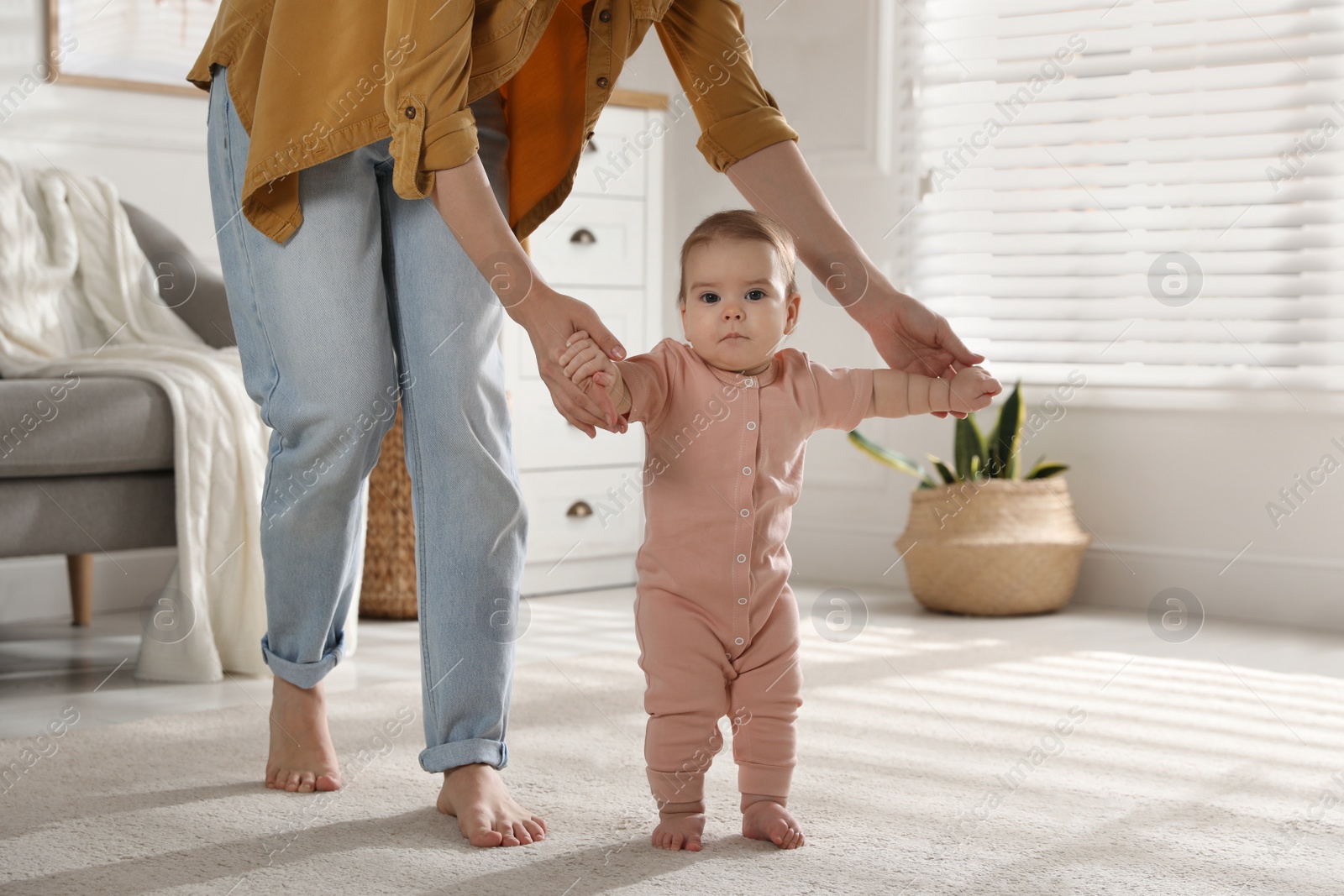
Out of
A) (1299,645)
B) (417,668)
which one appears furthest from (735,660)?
(1299,645)

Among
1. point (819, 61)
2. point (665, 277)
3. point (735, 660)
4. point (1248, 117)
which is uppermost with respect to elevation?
point (819, 61)

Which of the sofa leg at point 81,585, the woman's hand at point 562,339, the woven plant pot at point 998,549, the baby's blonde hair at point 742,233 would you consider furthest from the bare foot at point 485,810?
the woven plant pot at point 998,549

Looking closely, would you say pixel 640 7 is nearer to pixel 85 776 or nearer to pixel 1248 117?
pixel 85 776

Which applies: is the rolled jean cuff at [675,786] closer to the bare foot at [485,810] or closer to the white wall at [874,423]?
the bare foot at [485,810]

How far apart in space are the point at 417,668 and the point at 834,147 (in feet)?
6.60

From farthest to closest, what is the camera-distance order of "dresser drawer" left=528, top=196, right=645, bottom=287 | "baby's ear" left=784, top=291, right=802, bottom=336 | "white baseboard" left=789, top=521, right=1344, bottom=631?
"dresser drawer" left=528, top=196, right=645, bottom=287 → "white baseboard" left=789, top=521, right=1344, bottom=631 → "baby's ear" left=784, top=291, right=802, bottom=336

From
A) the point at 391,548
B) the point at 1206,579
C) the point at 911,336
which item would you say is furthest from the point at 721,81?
the point at 1206,579

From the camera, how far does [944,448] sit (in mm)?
3551

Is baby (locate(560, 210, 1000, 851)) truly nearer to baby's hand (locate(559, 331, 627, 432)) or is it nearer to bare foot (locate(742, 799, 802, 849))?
bare foot (locate(742, 799, 802, 849))

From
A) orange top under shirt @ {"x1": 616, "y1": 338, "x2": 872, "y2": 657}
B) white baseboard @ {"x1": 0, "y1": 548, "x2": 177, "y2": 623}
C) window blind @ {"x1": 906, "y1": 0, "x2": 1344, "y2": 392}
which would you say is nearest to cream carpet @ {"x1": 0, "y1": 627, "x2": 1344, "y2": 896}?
orange top under shirt @ {"x1": 616, "y1": 338, "x2": 872, "y2": 657}

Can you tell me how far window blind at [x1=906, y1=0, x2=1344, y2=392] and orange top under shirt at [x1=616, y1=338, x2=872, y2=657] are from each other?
201cm

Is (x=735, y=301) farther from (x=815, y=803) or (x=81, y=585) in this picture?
(x=81, y=585)

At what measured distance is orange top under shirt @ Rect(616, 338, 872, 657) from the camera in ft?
4.40

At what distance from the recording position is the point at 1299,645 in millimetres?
2686
